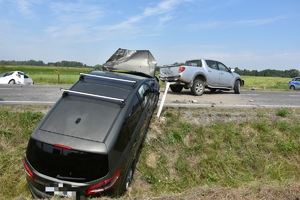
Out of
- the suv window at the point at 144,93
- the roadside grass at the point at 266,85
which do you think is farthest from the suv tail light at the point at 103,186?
the roadside grass at the point at 266,85

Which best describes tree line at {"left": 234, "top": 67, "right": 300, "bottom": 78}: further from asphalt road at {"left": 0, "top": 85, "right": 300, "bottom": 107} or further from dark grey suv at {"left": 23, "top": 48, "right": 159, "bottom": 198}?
dark grey suv at {"left": 23, "top": 48, "right": 159, "bottom": 198}

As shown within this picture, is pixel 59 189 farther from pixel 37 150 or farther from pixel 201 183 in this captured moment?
pixel 201 183

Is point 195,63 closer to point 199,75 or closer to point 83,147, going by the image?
point 199,75

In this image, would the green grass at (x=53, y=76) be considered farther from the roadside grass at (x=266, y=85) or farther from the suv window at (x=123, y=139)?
the roadside grass at (x=266, y=85)

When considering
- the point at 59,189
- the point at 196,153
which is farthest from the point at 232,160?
the point at 59,189

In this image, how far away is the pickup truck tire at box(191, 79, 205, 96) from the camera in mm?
11289

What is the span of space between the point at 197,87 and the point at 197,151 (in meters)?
5.84

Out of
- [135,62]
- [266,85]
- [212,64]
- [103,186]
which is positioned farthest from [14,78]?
[266,85]

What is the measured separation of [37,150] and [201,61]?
9.79m

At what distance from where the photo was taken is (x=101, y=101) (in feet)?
12.5

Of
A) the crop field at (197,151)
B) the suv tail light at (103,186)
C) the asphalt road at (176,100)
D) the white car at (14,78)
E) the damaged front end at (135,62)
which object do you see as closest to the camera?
the suv tail light at (103,186)

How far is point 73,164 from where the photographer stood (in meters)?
3.13

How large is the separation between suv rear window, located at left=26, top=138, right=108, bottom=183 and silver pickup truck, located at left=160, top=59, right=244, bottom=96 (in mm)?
7926

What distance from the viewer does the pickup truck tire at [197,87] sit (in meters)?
11.3
